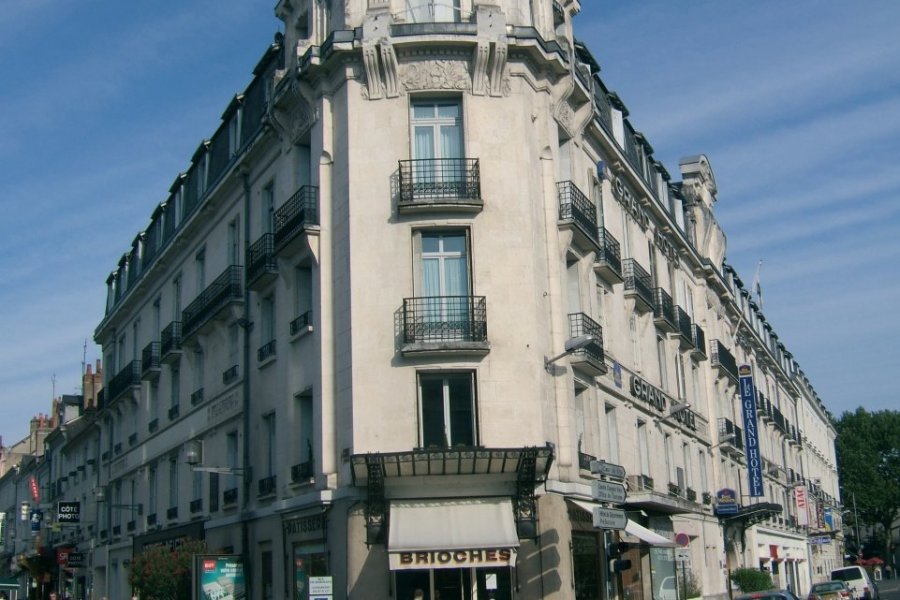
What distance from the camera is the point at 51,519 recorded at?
5547 cm

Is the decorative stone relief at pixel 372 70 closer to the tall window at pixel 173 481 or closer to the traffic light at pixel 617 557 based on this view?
the traffic light at pixel 617 557

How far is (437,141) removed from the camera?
75.7 ft

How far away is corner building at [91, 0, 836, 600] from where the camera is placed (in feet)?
68.8

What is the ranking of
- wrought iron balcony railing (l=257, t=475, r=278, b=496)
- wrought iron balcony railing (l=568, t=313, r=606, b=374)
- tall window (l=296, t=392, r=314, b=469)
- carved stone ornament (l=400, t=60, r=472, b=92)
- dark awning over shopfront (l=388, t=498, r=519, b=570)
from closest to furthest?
dark awning over shopfront (l=388, t=498, r=519, b=570) < carved stone ornament (l=400, t=60, r=472, b=92) < wrought iron balcony railing (l=568, t=313, r=606, b=374) < tall window (l=296, t=392, r=314, b=469) < wrought iron balcony railing (l=257, t=475, r=278, b=496)

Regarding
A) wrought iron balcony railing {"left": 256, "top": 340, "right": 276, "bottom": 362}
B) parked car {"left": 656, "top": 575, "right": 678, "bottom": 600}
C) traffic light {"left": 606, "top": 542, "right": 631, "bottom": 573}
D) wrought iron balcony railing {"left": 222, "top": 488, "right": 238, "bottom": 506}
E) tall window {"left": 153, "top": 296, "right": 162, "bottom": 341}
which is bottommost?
parked car {"left": 656, "top": 575, "right": 678, "bottom": 600}

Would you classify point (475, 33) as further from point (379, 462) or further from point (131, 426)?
point (131, 426)

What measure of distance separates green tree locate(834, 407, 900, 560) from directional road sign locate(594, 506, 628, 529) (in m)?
85.7

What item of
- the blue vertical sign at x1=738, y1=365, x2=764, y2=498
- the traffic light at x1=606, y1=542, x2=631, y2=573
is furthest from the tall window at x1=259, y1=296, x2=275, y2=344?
the blue vertical sign at x1=738, y1=365, x2=764, y2=498

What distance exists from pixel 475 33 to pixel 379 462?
9.47 meters

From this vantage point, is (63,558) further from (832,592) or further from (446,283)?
(832,592)

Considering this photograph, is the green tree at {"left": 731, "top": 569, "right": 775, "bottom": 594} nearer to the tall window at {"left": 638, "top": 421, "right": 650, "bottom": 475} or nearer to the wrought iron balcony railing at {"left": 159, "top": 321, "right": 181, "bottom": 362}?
the tall window at {"left": 638, "top": 421, "right": 650, "bottom": 475}

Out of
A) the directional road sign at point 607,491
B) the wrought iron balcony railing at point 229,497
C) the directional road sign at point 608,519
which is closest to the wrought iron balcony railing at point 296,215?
the wrought iron balcony railing at point 229,497

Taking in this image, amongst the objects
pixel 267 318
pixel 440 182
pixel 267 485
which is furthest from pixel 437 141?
Answer: pixel 267 485

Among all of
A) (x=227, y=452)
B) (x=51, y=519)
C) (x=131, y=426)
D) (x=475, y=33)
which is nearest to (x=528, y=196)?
(x=475, y=33)
